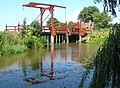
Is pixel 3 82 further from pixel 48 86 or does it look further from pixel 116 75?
pixel 116 75

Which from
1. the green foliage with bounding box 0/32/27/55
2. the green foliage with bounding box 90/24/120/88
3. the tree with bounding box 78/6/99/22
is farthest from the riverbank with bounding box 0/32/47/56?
the tree with bounding box 78/6/99/22

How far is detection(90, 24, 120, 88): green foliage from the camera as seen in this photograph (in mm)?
4871

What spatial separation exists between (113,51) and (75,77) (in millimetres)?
9091

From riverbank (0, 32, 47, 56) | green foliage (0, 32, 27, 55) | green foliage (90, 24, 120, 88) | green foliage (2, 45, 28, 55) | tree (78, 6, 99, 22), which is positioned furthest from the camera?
tree (78, 6, 99, 22)

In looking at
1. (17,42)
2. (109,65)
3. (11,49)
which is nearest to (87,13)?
(17,42)

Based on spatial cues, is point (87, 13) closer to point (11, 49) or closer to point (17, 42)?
point (17, 42)

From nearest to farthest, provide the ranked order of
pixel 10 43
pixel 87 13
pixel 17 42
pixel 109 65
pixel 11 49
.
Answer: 1. pixel 109 65
2. pixel 11 49
3. pixel 10 43
4. pixel 17 42
5. pixel 87 13

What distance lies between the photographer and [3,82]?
13.0 meters

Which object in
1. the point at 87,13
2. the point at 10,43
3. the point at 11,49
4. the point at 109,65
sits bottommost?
the point at 11,49

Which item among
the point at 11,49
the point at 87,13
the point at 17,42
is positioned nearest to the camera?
the point at 11,49

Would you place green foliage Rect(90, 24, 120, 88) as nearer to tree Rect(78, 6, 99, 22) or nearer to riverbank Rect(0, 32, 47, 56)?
riverbank Rect(0, 32, 47, 56)

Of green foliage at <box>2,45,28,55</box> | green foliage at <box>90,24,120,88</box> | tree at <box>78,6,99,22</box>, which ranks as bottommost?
green foliage at <box>2,45,28,55</box>

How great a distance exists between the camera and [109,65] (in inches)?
192

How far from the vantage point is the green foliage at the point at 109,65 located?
192 inches
